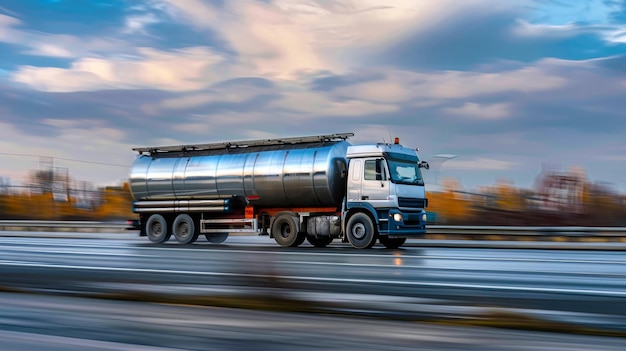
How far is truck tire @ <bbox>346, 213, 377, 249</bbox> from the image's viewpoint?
2153cm

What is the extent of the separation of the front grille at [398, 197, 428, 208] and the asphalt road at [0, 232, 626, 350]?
5698 mm

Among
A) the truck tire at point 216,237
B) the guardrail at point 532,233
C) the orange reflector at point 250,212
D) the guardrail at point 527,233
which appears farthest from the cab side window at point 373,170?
the truck tire at point 216,237

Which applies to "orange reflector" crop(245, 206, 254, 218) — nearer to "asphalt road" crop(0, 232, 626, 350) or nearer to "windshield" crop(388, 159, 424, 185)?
"windshield" crop(388, 159, 424, 185)

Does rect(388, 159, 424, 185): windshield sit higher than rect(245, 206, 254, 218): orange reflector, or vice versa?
rect(388, 159, 424, 185): windshield

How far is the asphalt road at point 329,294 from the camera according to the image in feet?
20.8

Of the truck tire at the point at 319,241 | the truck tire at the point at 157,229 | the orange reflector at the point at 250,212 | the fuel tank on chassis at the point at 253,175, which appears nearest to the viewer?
the fuel tank on chassis at the point at 253,175

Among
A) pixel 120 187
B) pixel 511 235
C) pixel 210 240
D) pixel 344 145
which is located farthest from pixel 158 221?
pixel 120 187

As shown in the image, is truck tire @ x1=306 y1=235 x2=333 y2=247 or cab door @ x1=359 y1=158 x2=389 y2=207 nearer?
cab door @ x1=359 y1=158 x2=389 y2=207

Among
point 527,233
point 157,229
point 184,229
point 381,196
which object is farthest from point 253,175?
point 527,233

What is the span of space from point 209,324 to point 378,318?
1.65m

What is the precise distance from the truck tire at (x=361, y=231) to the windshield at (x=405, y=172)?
146 centimetres

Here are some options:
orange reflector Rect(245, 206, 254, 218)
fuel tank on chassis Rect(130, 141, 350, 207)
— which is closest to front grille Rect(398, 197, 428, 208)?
fuel tank on chassis Rect(130, 141, 350, 207)

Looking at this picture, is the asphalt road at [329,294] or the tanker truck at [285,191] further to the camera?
the tanker truck at [285,191]

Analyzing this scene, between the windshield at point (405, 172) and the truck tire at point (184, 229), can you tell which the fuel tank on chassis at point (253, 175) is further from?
the windshield at point (405, 172)
